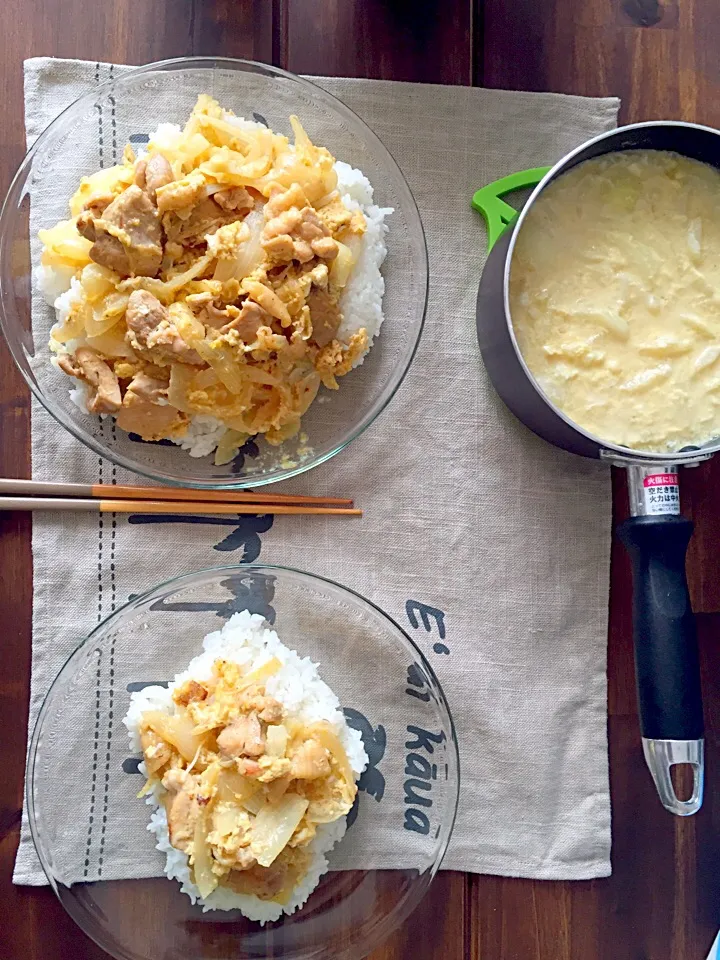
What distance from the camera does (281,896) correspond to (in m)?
1.22

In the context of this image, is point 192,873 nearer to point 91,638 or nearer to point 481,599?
point 91,638

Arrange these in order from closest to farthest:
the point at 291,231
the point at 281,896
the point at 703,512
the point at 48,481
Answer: the point at 291,231 → the point at 281,896 → the point at 48,481 → the point at 703,512

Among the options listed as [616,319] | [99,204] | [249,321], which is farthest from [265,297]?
[616,319]

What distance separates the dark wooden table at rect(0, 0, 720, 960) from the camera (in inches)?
52.1

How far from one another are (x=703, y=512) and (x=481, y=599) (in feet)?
1.30

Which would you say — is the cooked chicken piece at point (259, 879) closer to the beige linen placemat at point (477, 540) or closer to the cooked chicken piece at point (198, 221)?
the beige linen placemat at point (477, 540)

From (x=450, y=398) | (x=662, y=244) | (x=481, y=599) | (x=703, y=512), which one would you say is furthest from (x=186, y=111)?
(x=703, y=512)

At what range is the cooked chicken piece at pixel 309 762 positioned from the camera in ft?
3.74

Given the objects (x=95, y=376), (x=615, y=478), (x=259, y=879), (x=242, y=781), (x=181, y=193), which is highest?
(x=181, y=193)

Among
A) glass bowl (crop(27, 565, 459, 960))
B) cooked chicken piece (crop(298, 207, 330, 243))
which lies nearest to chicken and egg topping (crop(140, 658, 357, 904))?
glass bowl (crop(27, 565, 459, 960))

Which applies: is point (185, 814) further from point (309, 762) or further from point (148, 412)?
point (148, 412)

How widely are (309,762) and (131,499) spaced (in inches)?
18.8

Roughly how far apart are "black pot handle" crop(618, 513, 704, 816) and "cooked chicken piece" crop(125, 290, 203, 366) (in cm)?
67

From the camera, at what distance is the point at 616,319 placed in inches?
47.6
